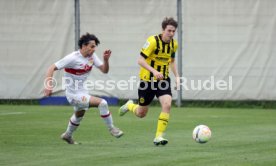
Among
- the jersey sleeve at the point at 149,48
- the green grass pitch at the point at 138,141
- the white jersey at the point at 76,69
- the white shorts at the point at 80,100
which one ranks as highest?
the jersey sleeve at the point at 149,48

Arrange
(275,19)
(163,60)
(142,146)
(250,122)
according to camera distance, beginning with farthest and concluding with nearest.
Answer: (275,19) < (250,122) < (163,60) < (142,146)

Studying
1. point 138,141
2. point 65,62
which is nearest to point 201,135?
point 138,141

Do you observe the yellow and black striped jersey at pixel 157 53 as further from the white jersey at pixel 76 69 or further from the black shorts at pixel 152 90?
the white jersey at pixel 76 69

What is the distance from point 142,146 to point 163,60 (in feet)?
5.56

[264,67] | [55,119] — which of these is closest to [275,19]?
[264,67]

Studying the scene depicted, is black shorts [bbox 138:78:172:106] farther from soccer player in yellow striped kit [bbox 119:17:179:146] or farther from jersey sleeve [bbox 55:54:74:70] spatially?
jersey sleeve [bbox 55:54:74:70]

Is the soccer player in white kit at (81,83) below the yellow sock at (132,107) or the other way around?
the other way around

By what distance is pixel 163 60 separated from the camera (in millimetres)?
12711

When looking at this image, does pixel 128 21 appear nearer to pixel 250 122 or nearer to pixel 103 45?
pixel 103 45

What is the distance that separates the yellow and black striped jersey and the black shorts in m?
0.12

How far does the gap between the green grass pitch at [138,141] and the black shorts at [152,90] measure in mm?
671

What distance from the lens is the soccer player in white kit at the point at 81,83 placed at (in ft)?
40.3

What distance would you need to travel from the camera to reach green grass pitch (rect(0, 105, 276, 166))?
987 cm

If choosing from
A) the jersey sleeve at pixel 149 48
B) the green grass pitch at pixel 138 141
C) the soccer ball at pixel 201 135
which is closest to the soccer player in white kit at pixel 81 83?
the green grass pitch at pixel 138 141
